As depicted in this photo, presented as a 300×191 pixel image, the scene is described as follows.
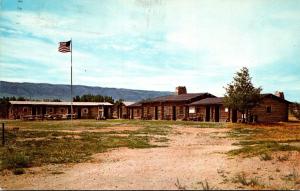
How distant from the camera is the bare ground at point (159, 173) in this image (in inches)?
427

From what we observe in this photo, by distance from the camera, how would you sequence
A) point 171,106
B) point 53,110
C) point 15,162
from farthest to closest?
point 53,110
point 171,106
point 15,162

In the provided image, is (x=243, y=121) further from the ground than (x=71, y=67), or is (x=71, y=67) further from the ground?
(x=71, y=67)

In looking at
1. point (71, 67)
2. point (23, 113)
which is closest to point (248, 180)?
point (71, 67)

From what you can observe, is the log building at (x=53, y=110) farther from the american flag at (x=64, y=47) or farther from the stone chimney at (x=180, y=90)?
the american flag at (x=64, y=47)

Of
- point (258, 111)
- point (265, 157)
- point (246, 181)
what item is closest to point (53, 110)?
point (258, 111)

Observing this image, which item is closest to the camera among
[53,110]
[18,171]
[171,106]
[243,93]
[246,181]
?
[246,181]

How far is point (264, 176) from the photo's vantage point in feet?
39.1

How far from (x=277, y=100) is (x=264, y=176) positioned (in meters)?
40.4

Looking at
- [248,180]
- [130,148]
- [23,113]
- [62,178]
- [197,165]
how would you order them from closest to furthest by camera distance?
[248,180] → [62,178] → [197,165] → [130,148] → [23,113]

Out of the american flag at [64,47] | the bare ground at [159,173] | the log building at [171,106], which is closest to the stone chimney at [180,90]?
the log building at [171,106]

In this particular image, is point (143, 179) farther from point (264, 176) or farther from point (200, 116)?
point (200, 116)

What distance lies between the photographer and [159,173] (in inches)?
496

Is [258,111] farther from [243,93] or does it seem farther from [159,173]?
[159,173]

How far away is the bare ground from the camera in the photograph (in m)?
10.9
